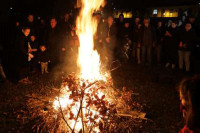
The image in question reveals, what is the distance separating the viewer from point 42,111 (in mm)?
4938

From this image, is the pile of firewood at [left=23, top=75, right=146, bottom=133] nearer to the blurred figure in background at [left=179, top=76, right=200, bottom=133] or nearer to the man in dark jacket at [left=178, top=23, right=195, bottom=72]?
the blurred figure in background at [left=179, top=76, right=200, bottom=133]

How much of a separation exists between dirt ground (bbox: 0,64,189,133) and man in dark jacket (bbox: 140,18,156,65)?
759mm

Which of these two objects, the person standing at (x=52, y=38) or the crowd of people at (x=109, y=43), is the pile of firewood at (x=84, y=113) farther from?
the person standing at (x=52, y=38)

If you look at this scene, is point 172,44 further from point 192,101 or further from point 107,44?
point 192,101

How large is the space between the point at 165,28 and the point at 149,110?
568 centimetres

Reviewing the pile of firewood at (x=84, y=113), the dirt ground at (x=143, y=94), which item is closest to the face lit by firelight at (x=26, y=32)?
the dirt ground at (x=143, y=94)

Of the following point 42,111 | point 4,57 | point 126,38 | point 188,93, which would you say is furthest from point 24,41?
point 188,93

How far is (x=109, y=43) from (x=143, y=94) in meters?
3.87

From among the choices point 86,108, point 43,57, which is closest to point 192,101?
point 86,108

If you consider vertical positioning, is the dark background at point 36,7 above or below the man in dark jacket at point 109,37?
above

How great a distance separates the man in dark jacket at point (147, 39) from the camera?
9570 millimetres

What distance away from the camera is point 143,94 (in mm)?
6457

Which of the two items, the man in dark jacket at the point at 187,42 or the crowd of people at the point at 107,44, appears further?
the man in dark jacket at the point at 187,42

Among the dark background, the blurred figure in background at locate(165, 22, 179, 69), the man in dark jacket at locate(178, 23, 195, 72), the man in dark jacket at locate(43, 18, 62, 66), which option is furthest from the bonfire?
the dark background
